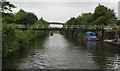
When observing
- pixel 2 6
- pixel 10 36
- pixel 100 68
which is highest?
pixel 2 6

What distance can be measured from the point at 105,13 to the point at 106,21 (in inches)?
237

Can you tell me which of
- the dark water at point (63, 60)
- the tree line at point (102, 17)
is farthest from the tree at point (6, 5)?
the tree line at point (102, 17)

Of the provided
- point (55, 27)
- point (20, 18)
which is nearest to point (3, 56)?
point (55, 27)

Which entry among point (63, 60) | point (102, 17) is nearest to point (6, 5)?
point (63, 60)

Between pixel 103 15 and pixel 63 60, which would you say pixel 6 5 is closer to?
pixel 63 60

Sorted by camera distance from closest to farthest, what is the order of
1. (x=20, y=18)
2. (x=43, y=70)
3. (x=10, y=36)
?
(x=43, y=70), (x=10, y=36), (x=20, y=18)

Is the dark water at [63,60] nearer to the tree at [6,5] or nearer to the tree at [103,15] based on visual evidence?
the tree at [6,5]

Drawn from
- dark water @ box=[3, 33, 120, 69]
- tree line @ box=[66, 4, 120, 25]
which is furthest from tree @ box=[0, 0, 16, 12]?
tree line @ box=[66, 4, 120, 25]

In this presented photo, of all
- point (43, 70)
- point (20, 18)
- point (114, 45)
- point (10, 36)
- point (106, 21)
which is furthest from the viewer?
point (20, 18)

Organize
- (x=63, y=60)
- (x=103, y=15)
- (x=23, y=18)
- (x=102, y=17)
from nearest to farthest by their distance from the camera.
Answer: (x=63, y=60) < (x=102, y=17) < (x=103, y=15) < (x=23, y=18)

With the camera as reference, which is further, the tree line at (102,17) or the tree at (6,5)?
the tree line at (102,17)

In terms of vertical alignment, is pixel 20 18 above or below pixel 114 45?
above

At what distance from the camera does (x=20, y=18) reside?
10362 centimetres

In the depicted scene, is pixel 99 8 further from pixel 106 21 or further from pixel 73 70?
pixel 73 70
